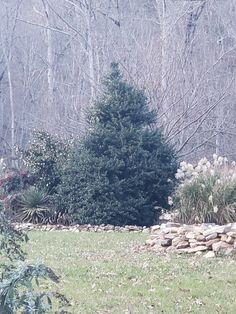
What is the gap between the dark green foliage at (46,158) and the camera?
16.6 meters

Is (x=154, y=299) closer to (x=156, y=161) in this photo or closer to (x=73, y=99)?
(x=156, y=161)

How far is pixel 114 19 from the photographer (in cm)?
2667

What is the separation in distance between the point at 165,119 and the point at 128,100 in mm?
5212

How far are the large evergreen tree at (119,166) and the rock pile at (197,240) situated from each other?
4.23 meters

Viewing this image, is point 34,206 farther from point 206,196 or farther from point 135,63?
point 135,63

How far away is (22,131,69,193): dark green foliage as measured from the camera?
16578 mm

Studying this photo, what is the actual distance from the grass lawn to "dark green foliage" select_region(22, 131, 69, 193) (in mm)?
6020

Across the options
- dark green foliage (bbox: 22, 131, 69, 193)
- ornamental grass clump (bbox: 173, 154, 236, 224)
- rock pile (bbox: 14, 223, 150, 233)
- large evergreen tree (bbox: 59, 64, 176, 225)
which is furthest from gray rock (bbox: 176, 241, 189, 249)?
dark green foliage (bbox: 22, 131, 69, 193)

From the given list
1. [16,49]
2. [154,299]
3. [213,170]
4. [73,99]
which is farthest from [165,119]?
[16,49]

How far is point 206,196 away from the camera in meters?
13.7

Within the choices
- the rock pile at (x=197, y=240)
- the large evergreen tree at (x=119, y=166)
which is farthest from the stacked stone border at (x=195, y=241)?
the large evergreen tree at (x=119, y=166)

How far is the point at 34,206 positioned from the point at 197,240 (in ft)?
21.5

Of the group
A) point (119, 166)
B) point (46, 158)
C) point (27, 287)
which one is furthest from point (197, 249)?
point (46, 158)

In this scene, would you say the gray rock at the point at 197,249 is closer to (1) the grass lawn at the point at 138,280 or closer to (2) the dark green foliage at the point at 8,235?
(1) the grass lawn at the point at 138,280
